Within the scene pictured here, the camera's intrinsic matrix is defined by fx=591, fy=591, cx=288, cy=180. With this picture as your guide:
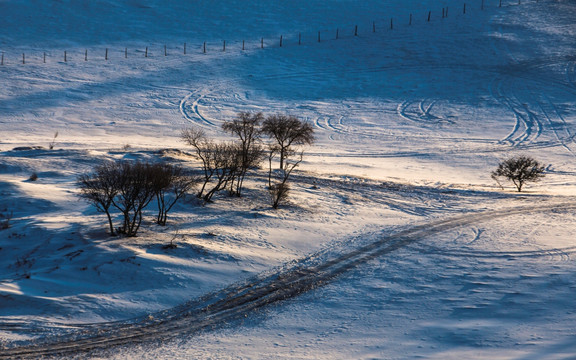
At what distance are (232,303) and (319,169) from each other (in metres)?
19.3

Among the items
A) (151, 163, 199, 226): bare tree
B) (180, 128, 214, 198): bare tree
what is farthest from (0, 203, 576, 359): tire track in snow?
(180, 128, 214, 198): bare tree

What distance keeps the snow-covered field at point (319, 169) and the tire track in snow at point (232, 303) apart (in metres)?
0.25

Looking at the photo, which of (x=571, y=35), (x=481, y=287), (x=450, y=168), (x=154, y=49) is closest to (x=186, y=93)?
(x=154, y=49)

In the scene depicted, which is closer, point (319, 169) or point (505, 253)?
point (505, 253)

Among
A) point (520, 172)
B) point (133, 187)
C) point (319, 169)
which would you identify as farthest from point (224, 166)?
point (520, 172)

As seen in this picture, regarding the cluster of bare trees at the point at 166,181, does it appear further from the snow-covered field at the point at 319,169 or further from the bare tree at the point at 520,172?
the bare tree at the point at 520,172

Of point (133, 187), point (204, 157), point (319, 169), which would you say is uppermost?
point (204, 157)

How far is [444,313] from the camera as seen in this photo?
15930 mm

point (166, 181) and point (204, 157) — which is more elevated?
point (204, 157)

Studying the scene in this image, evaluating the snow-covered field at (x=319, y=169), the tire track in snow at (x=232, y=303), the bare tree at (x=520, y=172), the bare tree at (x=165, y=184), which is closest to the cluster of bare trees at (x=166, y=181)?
the bare tree at (x=165, y=184)

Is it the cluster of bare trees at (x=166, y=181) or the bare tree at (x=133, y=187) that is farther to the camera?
the cluster of bare trees at (x=166, y=181)

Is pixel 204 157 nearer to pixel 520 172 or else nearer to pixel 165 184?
pixel 165 184

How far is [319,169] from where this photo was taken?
114ft

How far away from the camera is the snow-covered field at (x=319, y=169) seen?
1502 centimetres
